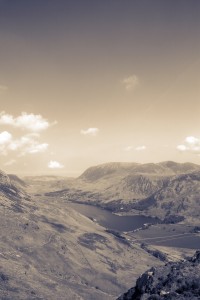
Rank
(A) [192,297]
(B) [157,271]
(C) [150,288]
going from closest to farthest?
(A) [192,297] → (C) [150,288] → (B) [157,271]

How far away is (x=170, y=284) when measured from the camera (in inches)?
1956

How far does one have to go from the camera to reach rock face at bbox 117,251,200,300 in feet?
152

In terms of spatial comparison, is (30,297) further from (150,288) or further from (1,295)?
(150,288)

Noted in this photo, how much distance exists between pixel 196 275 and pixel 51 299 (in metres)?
171

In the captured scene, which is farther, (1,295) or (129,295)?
(1,295)

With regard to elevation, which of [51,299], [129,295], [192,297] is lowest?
[51,299]

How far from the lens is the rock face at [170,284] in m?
46.2

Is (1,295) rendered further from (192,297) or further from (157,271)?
(192,297)

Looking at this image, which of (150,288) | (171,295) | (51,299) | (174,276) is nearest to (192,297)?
(171,295)

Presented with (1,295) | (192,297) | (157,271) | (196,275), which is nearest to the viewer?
(192,297)

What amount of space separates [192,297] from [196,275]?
565cm

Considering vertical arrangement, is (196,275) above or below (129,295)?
above

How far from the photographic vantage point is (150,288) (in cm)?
→ 5288

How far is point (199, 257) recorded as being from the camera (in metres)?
59.0
